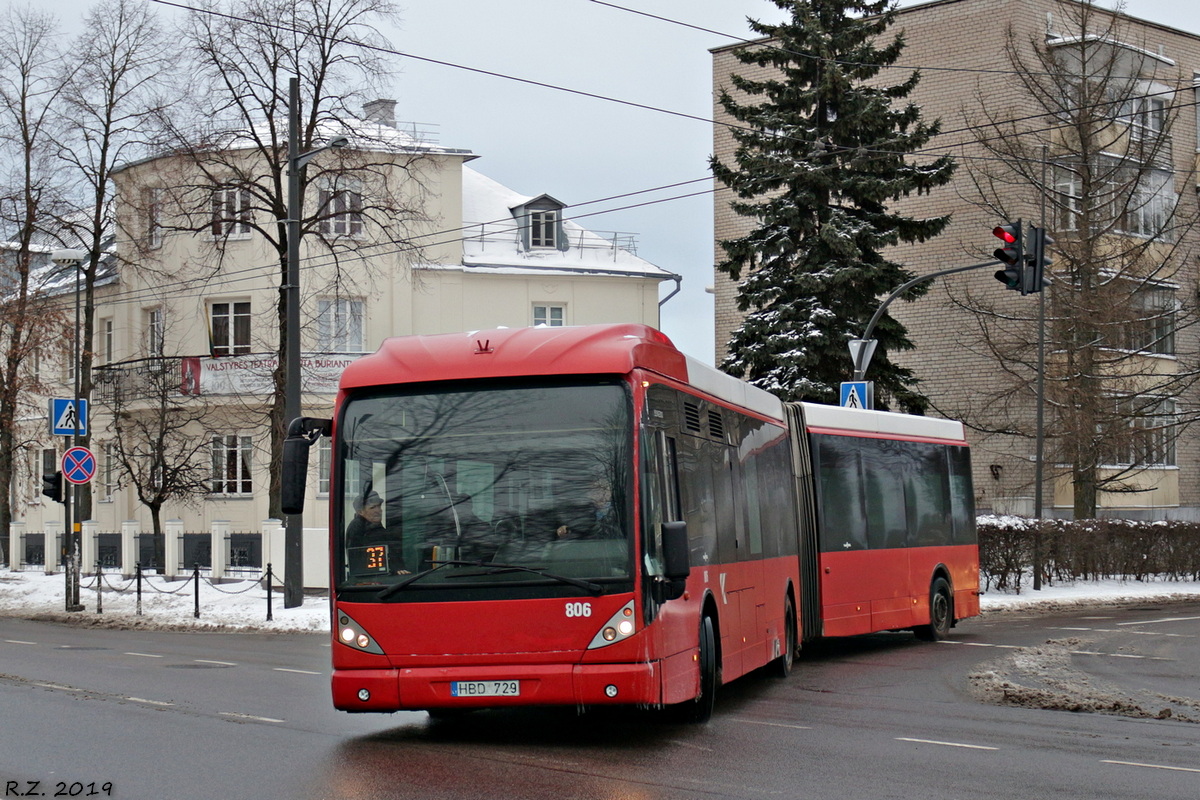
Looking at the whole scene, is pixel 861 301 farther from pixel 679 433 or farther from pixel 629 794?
pixel 629 794

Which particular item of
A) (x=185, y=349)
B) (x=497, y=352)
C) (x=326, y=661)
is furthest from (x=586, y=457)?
(x=185, y=349)

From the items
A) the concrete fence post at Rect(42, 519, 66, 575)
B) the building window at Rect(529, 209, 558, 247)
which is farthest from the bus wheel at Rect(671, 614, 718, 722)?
the building window at Rect(529, 209, 558, 247)

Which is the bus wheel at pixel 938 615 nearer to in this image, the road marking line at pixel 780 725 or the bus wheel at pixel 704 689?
the road marking line at pixel 780 725

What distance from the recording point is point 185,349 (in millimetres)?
46500

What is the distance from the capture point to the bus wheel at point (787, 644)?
15.9 meters

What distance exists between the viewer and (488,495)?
10547 mm

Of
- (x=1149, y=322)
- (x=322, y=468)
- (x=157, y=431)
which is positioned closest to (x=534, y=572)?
(x=322, y=468)

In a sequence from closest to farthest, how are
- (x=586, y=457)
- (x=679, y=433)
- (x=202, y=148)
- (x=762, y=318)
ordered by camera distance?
(x=586, y=457), (x=679, y=433), (x=202, y=148), (x=762, y=318)

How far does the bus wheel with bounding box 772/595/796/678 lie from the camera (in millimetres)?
15891

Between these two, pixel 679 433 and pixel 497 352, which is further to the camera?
pixel 679 433

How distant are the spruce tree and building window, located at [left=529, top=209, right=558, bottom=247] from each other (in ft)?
48.8

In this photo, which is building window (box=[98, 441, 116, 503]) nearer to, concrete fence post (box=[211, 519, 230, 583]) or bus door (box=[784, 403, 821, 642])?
concrete fence post (box=[211, 519, 230, 583])

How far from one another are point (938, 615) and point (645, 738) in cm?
1085

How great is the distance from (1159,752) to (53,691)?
391 inches
